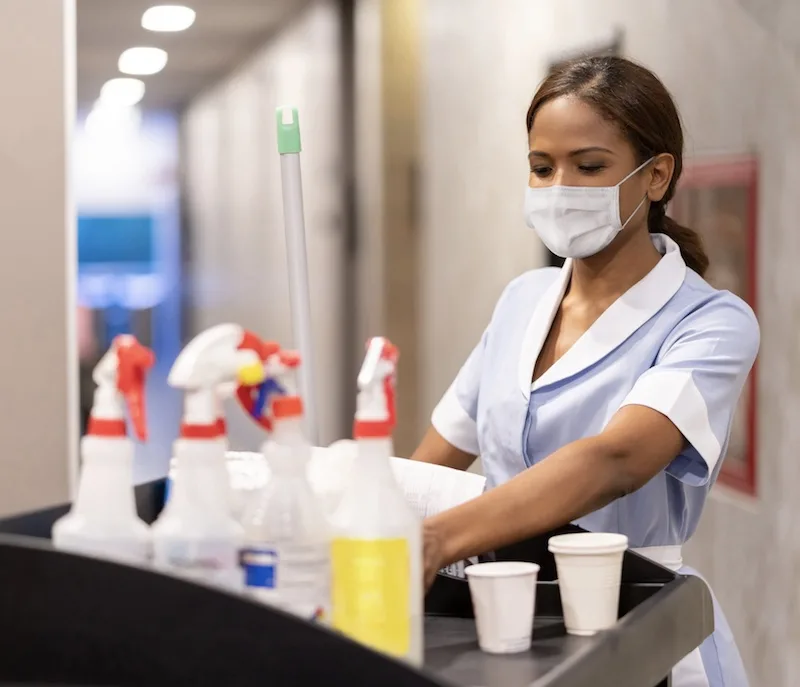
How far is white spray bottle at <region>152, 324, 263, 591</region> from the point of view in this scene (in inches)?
34.2

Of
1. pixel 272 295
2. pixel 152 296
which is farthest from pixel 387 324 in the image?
pixel 152 296

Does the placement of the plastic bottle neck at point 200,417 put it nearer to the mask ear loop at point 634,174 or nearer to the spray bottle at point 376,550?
the spray bottle at point 376,550

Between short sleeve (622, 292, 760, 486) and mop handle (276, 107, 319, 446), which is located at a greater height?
mop handle (276, 107, 319, 446)

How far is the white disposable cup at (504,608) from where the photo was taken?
A: 1.02m

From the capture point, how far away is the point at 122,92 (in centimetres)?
433

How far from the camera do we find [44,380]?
261 cm

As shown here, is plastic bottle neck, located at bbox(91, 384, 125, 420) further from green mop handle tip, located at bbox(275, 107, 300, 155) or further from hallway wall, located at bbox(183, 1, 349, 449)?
hallway wall, located at bbox(183, 1, 349, 449)

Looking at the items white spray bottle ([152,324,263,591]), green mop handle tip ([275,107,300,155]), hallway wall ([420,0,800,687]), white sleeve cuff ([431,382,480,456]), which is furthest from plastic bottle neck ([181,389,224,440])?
hallway wall ([420,0,800,687])

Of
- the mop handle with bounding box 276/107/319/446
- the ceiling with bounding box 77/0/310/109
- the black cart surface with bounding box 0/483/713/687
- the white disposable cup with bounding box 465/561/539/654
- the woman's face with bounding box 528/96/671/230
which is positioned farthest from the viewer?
the ceiling with bounding box 77/0/310/109

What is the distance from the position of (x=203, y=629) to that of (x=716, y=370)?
0.87m

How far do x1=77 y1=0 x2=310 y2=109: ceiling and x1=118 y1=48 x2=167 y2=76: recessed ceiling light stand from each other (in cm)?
2

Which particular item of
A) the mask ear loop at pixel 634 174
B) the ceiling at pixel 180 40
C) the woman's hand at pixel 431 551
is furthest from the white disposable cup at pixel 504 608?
the ceiling at pixel 180 40

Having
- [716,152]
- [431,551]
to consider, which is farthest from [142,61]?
[431,551]

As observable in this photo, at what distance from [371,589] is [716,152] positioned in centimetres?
246
